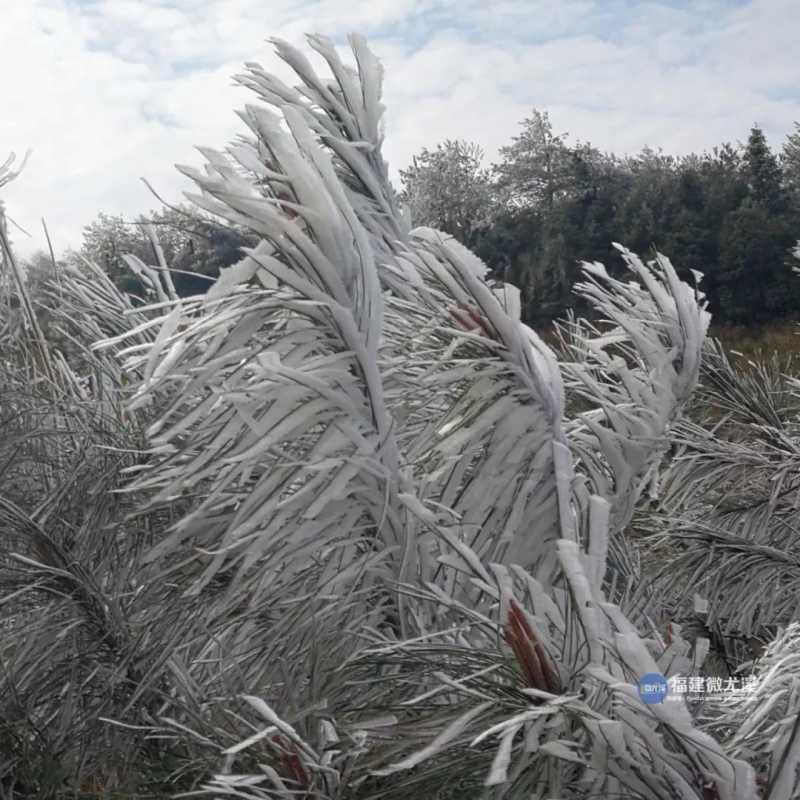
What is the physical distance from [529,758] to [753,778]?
23cm

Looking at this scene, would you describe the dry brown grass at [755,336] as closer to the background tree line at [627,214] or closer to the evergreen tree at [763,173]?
the background tree line at [627,214]

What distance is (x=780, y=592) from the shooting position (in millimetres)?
3064

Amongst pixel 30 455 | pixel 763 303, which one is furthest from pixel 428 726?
pixel 763 303

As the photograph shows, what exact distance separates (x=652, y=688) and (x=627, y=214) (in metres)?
19.1

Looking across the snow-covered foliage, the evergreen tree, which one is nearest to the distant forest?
the evergreen tree

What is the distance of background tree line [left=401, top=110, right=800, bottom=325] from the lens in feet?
55.9

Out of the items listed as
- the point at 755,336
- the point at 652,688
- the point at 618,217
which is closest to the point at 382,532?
the point at 652,688

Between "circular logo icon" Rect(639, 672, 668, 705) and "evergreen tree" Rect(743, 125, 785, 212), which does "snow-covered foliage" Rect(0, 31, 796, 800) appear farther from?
"evergreen tree" Rect(743, 125, 785, 212)

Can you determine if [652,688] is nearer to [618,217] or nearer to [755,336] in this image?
[755,336]

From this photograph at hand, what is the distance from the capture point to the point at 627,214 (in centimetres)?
1927

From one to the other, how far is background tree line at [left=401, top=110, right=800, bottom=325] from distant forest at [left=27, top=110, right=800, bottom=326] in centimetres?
3

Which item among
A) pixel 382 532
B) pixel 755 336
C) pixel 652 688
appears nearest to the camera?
pixel 652 688

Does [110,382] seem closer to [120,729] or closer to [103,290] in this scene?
[103,290]

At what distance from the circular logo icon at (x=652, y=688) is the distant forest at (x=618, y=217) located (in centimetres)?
1093
